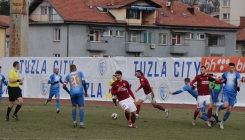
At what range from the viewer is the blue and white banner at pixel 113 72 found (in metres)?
31.0

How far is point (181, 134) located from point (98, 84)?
16727 millimetres

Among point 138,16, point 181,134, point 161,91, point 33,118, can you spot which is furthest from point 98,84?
point 138,16

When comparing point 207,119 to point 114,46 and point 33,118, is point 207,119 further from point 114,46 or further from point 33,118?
point 114,46

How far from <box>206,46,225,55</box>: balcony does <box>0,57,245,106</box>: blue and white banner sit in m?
49.7

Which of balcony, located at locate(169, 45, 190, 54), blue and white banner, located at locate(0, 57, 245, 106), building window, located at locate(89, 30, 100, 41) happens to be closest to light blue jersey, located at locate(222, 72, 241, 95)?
Answer: blue and white banner, located at locate(0, 57, 245, 106)

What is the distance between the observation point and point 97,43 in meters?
74.0

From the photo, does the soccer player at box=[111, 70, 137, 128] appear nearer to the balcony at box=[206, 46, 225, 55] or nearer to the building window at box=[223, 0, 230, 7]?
the balcony at box=[206, 46, 225, 55]

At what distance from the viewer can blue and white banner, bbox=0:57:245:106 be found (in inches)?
1219

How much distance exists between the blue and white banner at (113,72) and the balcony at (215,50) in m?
49.7

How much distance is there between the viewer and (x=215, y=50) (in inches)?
3292

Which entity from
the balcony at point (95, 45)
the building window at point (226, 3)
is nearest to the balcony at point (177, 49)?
the balcony at point (95, 45)

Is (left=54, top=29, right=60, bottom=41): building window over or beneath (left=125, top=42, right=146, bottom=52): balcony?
over

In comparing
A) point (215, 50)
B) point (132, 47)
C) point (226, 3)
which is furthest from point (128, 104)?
point (226, 3)

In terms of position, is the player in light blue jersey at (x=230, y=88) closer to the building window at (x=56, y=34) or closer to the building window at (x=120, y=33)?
the building window at (x=56, y=34)
